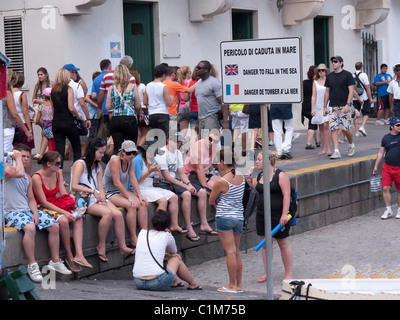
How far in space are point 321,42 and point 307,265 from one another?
14.2 metres

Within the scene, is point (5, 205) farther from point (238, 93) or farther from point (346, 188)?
point (346, 188)

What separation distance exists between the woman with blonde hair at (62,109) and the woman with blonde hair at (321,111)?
217 inches

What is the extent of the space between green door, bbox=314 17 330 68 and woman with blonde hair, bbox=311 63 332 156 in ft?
28.0

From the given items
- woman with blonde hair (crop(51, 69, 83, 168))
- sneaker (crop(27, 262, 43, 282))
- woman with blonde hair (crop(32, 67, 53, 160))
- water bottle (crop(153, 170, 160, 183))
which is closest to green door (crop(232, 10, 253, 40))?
woman with blonde hair (crop(32, 67, 53, 160))

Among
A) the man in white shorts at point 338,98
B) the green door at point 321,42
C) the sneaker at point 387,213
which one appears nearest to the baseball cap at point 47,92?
the man in white shorts at point 338,98

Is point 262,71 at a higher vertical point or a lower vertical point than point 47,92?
higher

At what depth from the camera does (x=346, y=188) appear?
15.9m

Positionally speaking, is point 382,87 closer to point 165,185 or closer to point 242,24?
point 242,24

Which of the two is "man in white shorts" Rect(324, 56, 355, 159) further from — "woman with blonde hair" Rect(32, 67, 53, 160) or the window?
the window

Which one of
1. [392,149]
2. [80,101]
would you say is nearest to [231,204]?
[80,101]

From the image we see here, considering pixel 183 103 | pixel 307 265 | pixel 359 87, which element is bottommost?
pixel 307 265

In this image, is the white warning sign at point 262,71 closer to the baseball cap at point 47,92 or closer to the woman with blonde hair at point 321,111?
the baseball cap at point 47,92

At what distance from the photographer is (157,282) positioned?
32.3 feet
